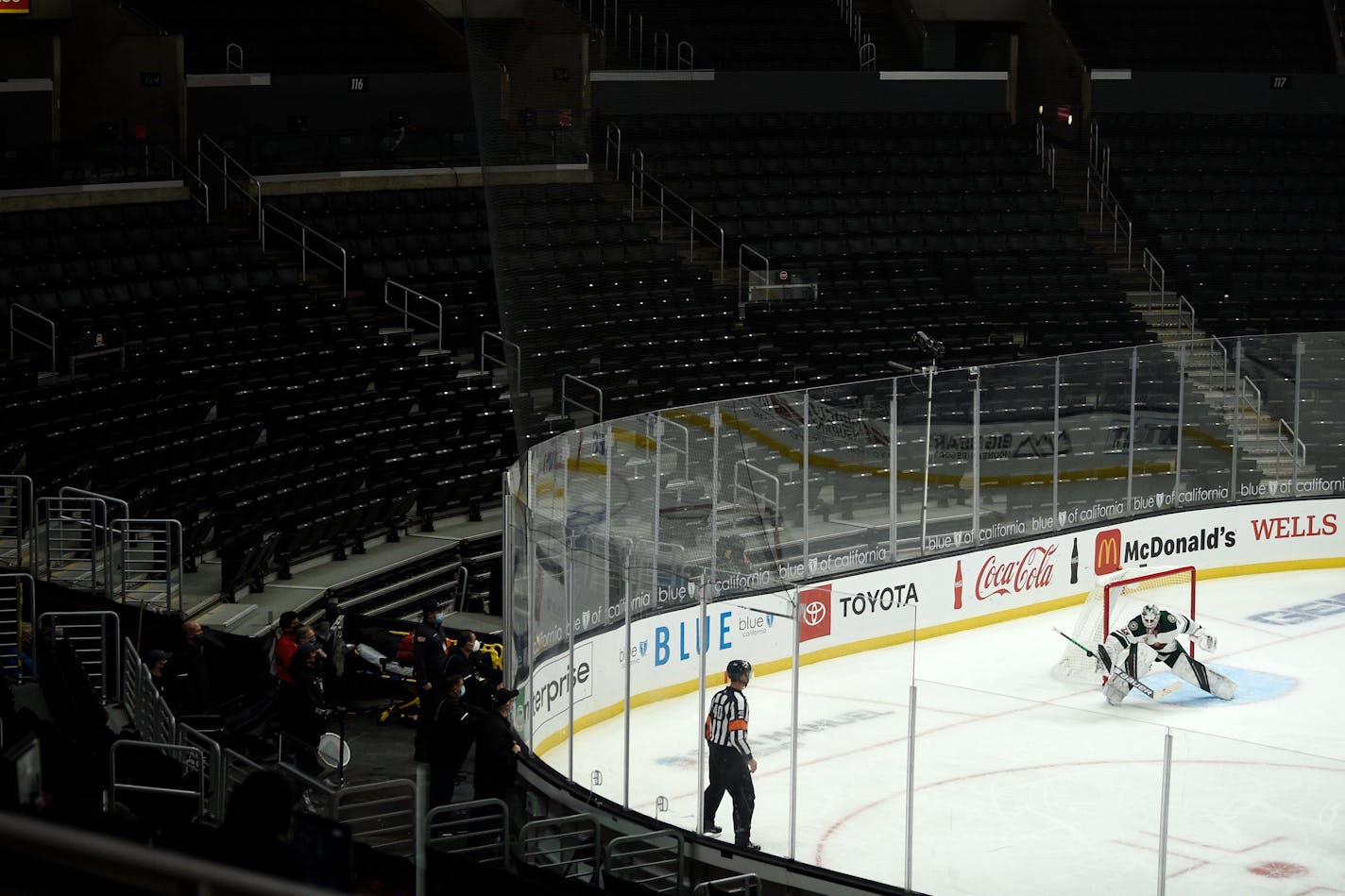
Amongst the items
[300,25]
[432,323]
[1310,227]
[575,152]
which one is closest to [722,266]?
[432,323]

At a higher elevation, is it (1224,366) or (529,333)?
(529,333)

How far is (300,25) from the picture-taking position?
23.7 meters

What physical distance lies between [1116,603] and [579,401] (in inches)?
200

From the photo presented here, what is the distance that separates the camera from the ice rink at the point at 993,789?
7.99m

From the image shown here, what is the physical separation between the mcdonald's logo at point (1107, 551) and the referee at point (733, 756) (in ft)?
27.0

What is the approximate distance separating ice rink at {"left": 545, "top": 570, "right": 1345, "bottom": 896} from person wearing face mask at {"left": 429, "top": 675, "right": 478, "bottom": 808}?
1.96 feet

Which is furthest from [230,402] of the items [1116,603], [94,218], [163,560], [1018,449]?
[1116,603]

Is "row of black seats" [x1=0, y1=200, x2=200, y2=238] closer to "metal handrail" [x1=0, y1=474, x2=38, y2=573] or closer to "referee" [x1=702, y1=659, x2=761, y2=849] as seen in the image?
"metal handrail" [x1=0, y1=474, x2=38, y2=573]

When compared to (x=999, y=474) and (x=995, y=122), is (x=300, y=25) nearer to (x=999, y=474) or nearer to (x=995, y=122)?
(x=995, y=122)

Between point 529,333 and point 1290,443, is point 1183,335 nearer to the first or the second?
point 1290,443

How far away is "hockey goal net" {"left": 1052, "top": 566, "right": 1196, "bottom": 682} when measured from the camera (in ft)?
47.0

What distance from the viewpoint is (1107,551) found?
55.7 ft

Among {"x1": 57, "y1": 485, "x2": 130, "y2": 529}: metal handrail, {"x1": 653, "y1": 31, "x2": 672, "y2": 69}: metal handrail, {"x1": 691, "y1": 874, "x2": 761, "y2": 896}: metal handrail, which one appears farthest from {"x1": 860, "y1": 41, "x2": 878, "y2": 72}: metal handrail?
{"x1": 691, "y1": 874, "x2": 761, "y2": 896}: metal handrail

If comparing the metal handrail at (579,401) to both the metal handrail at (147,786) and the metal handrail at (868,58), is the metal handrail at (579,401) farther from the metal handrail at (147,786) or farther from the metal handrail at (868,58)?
the metal handrail at (868,58)
